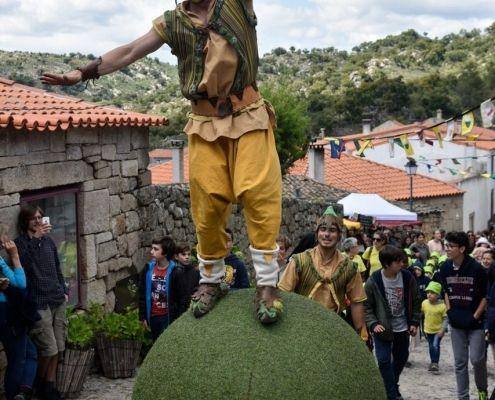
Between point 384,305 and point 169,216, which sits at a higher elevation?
point 169,216

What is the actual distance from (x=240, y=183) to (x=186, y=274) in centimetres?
406

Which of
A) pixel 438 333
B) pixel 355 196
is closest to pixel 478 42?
pixel 355 196

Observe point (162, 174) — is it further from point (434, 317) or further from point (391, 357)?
point (391, 357)

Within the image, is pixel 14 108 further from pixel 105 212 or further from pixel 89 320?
pixel 89 320

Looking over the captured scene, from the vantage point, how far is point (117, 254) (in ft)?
34.2

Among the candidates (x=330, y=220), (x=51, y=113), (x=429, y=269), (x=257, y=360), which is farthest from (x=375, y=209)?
(x=257, y=360)

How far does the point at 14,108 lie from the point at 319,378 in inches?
234

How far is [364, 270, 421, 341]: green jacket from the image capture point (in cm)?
735

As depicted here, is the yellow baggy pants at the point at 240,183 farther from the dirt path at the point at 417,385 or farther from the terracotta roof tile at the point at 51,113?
the dirt path at the point at 417,385

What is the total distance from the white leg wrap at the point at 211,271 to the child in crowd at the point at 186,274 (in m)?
3.40

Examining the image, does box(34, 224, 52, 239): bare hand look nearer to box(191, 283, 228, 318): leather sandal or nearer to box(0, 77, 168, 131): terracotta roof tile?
box(0, 77, 168, 131): terracotta roof tile

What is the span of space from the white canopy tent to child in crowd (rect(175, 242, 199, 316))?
11287 mm

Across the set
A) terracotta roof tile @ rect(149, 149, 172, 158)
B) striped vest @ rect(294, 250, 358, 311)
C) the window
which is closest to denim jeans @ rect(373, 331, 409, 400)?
striped vest @ rect(294, 250, 358, 311)

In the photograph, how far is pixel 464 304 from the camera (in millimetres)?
7945
